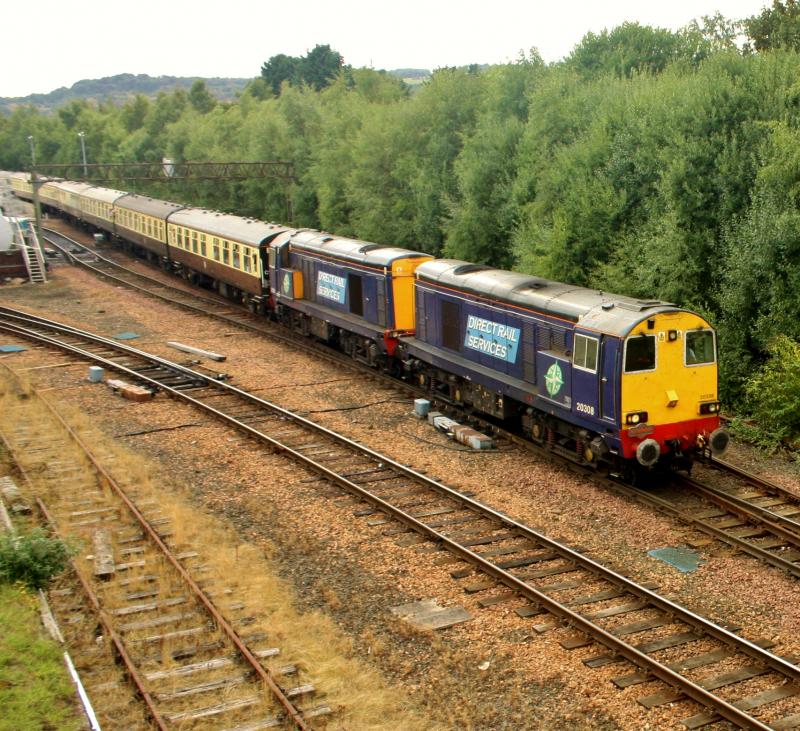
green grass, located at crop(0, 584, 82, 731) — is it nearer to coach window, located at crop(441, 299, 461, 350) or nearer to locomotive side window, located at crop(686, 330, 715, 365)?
locomotive side window, located at crop(686, 330, 715, 365)

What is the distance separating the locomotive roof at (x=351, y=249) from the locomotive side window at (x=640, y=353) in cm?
963

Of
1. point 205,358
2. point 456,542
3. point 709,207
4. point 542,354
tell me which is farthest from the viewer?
point 205,358

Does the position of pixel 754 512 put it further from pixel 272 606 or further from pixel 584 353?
pixel 272 606

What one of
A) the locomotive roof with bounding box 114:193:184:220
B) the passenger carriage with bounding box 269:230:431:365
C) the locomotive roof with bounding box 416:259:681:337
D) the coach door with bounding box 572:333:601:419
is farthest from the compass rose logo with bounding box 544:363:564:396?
the locomotive roof with bounding box 114:193:184:220

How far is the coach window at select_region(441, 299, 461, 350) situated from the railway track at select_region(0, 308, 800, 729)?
3876 mm

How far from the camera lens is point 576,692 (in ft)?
31.6

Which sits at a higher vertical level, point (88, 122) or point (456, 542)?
point (88, 122)

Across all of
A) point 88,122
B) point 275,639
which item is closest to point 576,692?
point 275,639

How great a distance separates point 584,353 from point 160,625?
8.65 m

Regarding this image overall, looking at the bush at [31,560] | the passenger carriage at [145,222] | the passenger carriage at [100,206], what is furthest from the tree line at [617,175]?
the bush at [31,560]

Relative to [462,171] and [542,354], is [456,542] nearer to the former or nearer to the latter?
[542,354]

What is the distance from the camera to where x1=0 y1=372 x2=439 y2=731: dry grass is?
9.38 meters

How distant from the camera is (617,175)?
2677 centimetres

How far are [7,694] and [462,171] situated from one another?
30.7 meters
